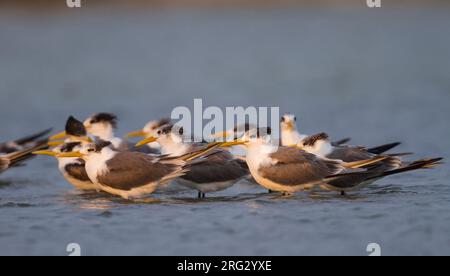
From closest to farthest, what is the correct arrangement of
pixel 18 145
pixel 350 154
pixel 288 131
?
1. pixel 350 154
2. pixel 288 131
3. pixel 18 145

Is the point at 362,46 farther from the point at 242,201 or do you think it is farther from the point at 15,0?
the point at 242,201

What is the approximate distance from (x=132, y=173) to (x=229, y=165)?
134cm

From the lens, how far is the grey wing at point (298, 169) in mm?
11195

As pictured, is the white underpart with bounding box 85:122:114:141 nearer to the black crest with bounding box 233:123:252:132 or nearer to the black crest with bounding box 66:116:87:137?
the black crest with bounding box 66:116:87:137

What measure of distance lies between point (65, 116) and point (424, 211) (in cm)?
1067

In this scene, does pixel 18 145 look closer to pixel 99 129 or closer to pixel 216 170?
pixel 99 129

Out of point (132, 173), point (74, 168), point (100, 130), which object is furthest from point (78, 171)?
point (100, 130)

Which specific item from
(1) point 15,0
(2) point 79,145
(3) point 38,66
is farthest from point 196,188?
(1) point 15,0

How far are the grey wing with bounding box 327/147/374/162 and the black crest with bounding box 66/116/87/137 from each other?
3651 millimetres

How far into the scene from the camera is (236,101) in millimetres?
20609

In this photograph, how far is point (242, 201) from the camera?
11508 mm

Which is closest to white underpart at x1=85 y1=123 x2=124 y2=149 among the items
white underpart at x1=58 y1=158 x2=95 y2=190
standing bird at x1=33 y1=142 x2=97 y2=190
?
standing bird at x1=33 y1=142 x2=97 y2=190

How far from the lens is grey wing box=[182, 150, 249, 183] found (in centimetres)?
1173

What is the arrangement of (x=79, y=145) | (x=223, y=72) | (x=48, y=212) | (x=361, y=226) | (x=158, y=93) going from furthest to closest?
(x=223, y=72), (x=158, y=93), (x=79, y=145), (x=48, y=212), (x=361, y=226)
